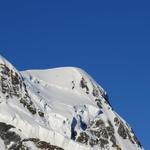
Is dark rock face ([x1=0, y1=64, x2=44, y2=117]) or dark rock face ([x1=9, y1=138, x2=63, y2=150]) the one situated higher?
dark rock face ([x1=0, y1=64, x2=44, y2=117])

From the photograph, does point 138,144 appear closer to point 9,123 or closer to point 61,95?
point 61,95

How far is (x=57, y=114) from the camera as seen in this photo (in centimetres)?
17000

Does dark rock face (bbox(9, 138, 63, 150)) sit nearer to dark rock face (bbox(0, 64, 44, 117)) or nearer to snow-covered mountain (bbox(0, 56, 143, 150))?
snow-covered mountain (bbox(0, 56, 143, 150))

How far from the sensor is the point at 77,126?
172 metres

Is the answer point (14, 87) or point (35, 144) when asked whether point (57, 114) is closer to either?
point (14, 87)

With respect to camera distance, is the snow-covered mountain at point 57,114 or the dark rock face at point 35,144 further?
the snow-covered mountain at point 57,114

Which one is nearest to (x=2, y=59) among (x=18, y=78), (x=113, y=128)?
(x=18, y=78)

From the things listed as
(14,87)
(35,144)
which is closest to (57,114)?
(14,87)

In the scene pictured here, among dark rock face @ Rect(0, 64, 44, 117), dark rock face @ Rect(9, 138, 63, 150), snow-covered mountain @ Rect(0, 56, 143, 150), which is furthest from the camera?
dark rock face @ Rect(0, 64, 44, 117)

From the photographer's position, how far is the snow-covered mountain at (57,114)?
160000 mm

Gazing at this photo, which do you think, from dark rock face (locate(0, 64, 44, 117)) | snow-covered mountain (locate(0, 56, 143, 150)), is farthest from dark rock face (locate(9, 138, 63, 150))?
dark rock face (locate(0, 64, 44, 117))

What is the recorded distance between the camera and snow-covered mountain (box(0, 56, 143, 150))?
525 ft

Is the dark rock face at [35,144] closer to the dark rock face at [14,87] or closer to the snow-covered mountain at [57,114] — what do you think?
the snow-covered mountain at [57,114]

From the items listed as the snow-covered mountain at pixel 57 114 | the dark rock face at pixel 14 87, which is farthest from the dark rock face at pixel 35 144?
the dark rock face at pixel 14 87
